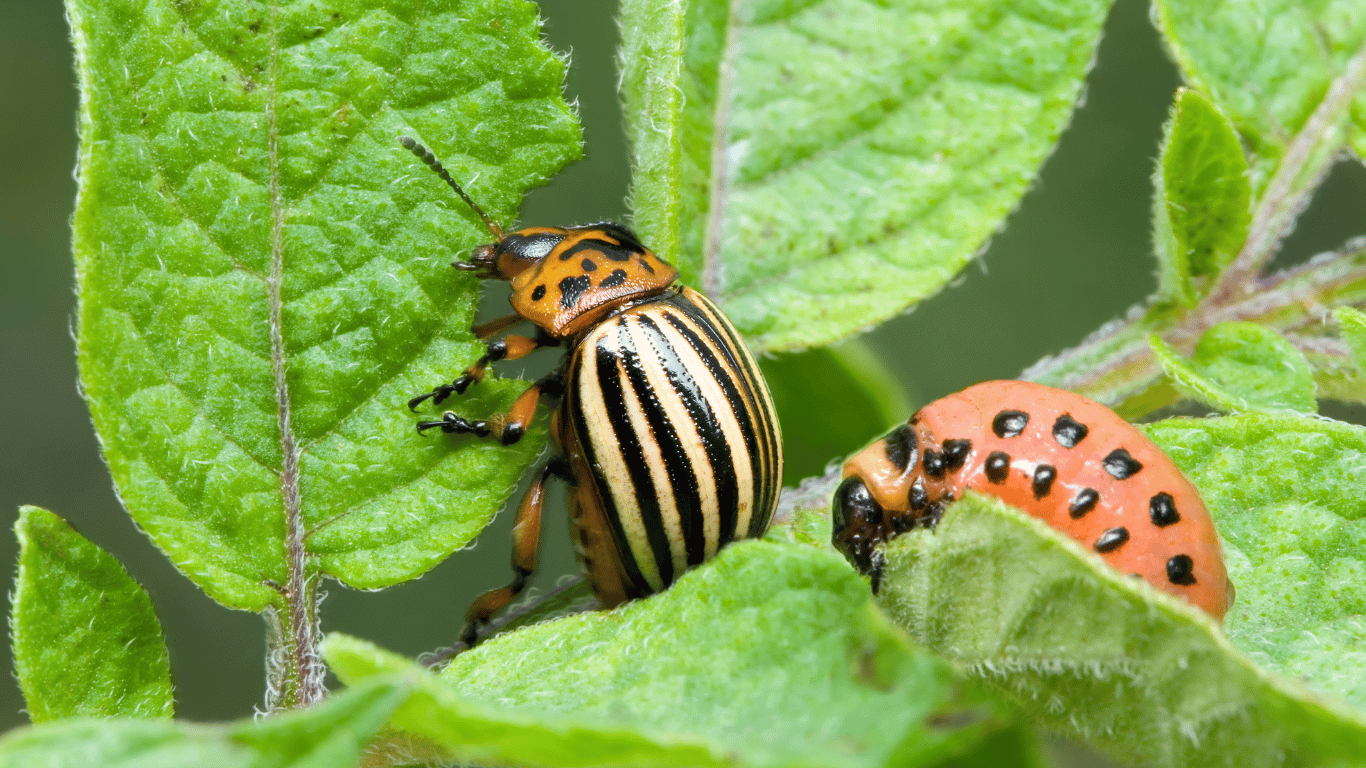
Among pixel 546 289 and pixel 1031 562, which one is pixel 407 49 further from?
pixel 1031 562

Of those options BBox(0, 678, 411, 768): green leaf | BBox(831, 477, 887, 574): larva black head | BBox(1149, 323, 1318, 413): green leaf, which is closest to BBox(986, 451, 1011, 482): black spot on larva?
BBox(831, 477, 887, 574): larva black head

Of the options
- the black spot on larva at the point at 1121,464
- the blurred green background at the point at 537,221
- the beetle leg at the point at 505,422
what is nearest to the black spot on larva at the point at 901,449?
the black spot on larva at the point at 1121,464

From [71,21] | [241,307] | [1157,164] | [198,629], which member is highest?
[71,21]

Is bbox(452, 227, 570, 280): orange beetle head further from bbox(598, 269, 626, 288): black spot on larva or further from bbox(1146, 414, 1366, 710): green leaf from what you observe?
bbox(1146, 414, 1366, 710): green leaf

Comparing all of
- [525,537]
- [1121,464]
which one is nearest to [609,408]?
[525,537]

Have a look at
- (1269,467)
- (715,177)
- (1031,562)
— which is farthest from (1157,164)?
(1031,562)

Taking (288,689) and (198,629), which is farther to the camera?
(198,629)
